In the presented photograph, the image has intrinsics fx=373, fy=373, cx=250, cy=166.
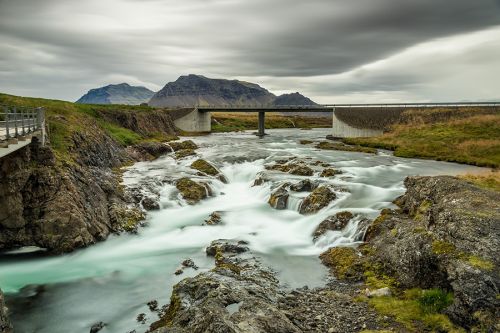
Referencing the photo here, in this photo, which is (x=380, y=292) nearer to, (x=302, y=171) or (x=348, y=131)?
(x=302, y=171)

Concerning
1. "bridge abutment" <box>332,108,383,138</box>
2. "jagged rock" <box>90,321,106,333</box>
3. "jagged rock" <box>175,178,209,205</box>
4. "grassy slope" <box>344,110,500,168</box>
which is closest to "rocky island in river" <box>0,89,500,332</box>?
"jagged rock" <box>90,321,106,333</box>

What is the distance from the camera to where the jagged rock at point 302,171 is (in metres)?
38.9

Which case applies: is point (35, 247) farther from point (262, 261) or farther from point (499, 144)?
point (499, 144)

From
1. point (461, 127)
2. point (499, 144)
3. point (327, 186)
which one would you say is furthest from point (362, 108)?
point (327, 186)

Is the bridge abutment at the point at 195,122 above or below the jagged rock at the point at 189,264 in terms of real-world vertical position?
above

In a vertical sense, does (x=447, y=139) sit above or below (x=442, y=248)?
above

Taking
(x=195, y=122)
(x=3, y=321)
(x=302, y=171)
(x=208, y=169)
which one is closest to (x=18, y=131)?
(x=3, y=321)

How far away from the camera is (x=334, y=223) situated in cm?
2328

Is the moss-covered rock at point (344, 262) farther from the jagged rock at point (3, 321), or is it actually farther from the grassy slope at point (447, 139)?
the grassy slope at point (447, 139)

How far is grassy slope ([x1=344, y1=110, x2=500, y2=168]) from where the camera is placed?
5138cm

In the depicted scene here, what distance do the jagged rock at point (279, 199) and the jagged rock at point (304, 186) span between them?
86 centimetres

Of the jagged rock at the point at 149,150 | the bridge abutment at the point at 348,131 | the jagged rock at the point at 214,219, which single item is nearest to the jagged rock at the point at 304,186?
the jagged rock at the point at 214,219

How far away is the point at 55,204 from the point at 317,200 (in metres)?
17.8

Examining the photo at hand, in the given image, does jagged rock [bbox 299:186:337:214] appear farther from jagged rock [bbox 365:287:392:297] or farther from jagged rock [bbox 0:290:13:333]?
jagged rock [bbox 0:290:13:333]
